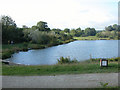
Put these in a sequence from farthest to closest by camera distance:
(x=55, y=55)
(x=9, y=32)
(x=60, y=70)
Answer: (x=9, y=32) → (x=55, y=55) → (x=60, y=70)

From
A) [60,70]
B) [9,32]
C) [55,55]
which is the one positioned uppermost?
[9,32]

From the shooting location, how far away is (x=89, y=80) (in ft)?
20.1

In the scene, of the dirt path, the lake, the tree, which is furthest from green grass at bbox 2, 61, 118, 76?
the tree

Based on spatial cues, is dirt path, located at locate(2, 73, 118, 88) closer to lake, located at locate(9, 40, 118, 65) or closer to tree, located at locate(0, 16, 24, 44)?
lake, located at locate(9, 40, 118, 65)

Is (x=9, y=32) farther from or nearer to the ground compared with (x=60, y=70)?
farther from the ground

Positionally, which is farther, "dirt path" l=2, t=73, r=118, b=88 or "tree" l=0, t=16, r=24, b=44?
"tree" l=0, t=16, r=24, b=44

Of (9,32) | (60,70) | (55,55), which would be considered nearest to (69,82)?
(60,70)

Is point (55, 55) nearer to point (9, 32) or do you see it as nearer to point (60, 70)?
point (60, 70)

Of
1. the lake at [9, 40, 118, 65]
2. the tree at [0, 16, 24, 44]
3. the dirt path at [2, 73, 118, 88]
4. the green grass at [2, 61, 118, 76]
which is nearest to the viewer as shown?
the dirt path at [2, 73, 118, 88]

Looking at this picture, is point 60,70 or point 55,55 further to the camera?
point 55,55

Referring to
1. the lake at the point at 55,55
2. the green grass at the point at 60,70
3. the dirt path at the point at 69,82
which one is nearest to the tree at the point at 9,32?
the lake at the point at 55,55

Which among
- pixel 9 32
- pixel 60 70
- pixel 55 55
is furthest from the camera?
pixel 9 32

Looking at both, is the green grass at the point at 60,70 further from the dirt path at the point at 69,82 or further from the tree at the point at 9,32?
the tree at the point at 9,32

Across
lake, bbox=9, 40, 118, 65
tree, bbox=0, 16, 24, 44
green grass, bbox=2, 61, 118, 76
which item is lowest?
lake, bbox=9, 40, 118, 65
